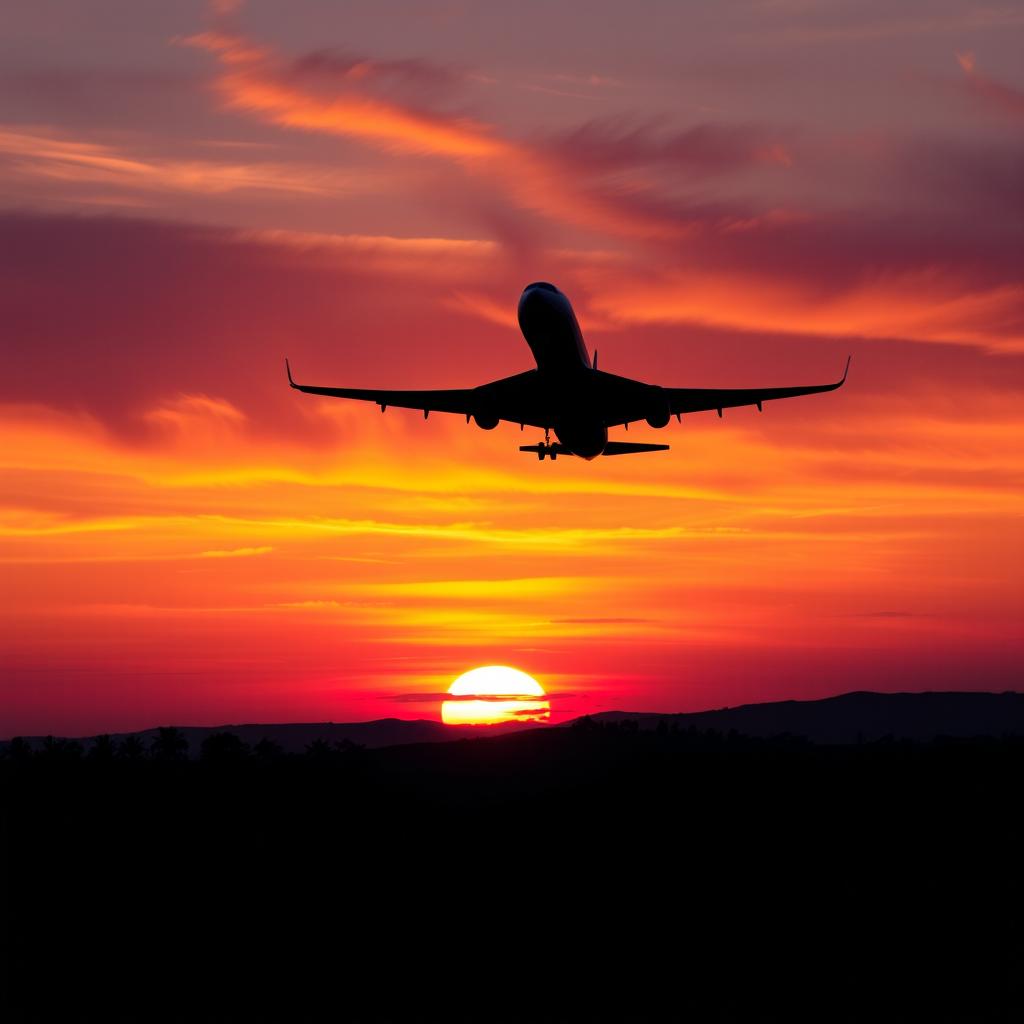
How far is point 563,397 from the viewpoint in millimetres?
77250

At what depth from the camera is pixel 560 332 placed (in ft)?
238

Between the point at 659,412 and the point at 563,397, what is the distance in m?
5.85

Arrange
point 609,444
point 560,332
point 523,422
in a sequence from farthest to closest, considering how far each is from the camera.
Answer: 1. point 609,444
2. point 523,422
3. point 560,332

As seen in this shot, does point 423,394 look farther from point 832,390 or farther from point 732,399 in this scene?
point 832,390

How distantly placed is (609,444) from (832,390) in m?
13.9

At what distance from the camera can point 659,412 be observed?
79.4 meters

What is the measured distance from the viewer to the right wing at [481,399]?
77.6 meters

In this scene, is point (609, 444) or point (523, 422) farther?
point (609, 444)

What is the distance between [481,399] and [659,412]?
9.91 m

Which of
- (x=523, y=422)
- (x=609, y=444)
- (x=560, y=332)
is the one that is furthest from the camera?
(x=609, y=444)

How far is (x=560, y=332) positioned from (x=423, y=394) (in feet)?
45.8

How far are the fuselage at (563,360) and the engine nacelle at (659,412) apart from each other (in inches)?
117

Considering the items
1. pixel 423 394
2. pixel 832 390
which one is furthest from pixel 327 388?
pixel 832 390

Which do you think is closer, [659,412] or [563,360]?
[563,360]
